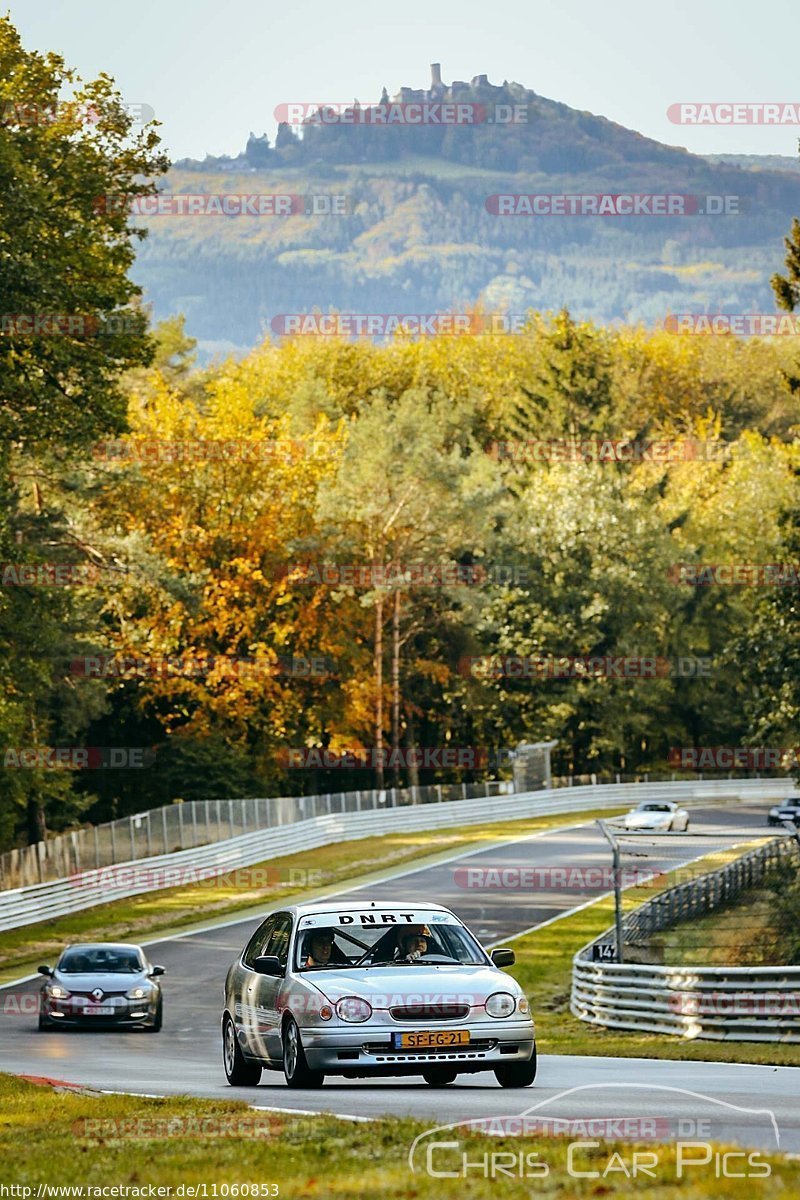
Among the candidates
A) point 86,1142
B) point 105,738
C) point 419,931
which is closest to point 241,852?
point 105,738

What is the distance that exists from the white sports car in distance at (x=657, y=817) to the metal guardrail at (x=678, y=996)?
27831mm

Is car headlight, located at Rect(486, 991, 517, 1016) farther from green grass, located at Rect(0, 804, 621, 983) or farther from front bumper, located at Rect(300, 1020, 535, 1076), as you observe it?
green grass, located at Rect(0, 804, 621, 983)

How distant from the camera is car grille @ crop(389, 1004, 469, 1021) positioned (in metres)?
14.3

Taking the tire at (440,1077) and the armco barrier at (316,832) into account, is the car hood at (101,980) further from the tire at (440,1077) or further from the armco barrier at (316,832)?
the armco barrier at (316,832)

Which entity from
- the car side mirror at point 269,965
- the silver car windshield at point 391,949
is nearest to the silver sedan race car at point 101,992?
the car side mirror at point 269,965

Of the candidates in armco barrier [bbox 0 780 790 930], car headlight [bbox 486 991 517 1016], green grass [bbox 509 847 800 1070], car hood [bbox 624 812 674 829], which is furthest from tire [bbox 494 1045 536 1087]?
car hood [bbox 624 812 674 829]

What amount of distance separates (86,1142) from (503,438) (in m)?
88.1

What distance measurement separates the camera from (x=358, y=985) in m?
14.5

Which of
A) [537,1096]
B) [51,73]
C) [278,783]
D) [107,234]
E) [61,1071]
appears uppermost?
[51,73]

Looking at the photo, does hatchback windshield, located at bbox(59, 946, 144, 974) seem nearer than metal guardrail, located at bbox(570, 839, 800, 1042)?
No

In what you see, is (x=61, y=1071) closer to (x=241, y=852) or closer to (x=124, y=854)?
(x=124, y=854)

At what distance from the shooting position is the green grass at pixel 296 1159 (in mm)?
8844

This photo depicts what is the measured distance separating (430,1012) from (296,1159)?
406cm

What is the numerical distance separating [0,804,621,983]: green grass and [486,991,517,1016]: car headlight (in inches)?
912
